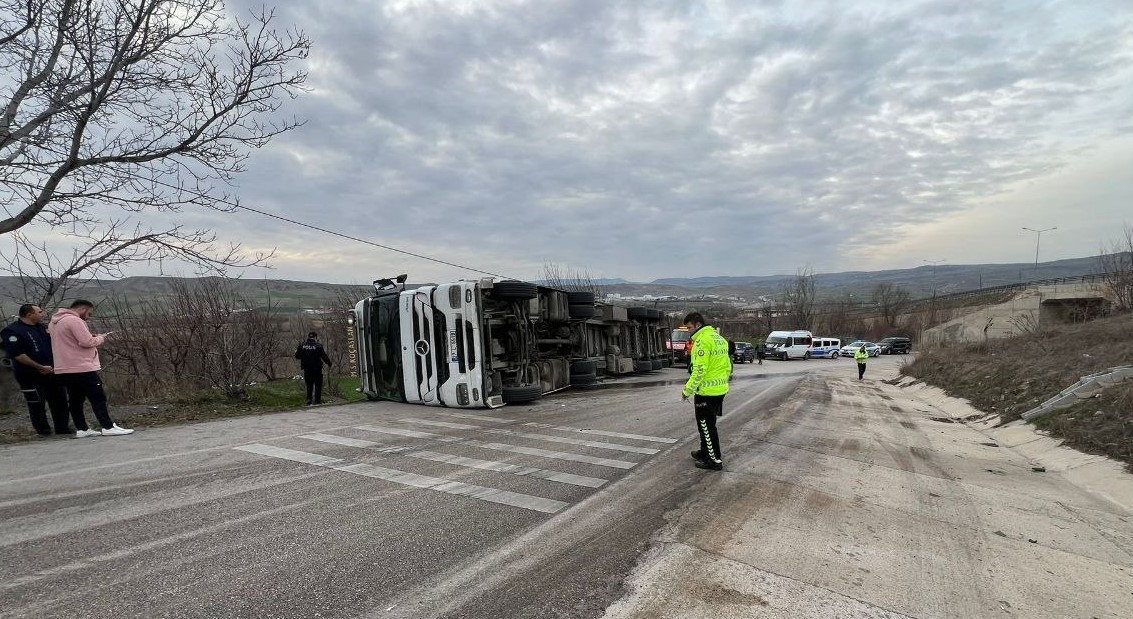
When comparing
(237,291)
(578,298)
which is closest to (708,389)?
(578,298)

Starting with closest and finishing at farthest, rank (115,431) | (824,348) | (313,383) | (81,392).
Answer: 1. (81,392)
2. (115,431)
3. (313,383)
4. (824,348)

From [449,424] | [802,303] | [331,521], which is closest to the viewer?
[331,521]

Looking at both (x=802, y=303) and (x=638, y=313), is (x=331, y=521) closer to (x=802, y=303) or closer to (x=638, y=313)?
(x=638, y=313)

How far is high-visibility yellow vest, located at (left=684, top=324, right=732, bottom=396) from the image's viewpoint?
6.09 metres

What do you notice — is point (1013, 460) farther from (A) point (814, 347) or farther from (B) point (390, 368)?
(A) point (814, 347)

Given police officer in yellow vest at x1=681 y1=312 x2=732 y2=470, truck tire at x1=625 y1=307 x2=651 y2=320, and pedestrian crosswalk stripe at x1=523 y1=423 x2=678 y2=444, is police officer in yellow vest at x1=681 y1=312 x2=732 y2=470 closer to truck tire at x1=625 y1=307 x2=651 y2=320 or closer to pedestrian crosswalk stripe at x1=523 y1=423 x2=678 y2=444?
pedestrian crosswalk stripe at x1=523 y1=423 x2=678 y2=444

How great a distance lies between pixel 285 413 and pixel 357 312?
10.2 ft

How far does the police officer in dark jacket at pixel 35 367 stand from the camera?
285 inches

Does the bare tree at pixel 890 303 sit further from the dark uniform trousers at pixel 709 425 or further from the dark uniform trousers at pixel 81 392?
the dark uniform trousers at pixel 81 392

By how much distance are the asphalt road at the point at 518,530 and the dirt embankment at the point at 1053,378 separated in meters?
1.19

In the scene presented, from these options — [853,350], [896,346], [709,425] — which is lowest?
[896,346]

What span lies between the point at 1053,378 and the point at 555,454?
31.6 feet

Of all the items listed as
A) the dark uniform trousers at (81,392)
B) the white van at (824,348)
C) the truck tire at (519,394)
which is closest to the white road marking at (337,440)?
the dark uniform trousers at (81,392)

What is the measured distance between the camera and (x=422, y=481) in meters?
5.25
